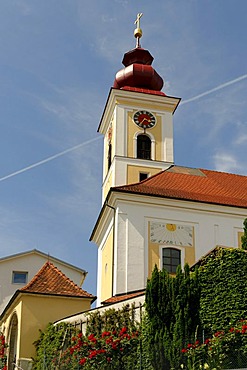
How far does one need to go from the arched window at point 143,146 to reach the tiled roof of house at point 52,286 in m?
15.2

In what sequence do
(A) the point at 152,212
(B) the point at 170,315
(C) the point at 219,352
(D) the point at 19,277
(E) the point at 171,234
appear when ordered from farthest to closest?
(D) the point at 19,277, (A) the point at 152,212, (E) the point at 171,234, (B) the point at 170,315, (C) the point at 219,352

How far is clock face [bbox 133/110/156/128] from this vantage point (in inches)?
1497

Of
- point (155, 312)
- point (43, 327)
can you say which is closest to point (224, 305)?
point (155, 312)

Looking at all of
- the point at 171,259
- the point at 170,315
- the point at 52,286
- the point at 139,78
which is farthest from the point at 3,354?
the point at 139,78

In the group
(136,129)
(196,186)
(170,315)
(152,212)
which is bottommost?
(170,315)

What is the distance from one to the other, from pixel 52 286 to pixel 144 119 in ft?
58.5

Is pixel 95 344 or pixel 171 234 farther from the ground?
pixel 171 234

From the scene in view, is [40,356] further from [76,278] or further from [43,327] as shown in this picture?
[76,278]

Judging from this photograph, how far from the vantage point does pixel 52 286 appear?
22234mm

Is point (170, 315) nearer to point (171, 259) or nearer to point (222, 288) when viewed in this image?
point (222, 288)

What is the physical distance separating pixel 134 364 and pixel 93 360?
4.11ft

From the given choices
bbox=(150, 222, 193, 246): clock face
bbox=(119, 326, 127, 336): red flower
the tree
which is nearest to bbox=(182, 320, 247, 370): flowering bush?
the tree

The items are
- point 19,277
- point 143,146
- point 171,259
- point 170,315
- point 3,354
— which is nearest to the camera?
point 170,315

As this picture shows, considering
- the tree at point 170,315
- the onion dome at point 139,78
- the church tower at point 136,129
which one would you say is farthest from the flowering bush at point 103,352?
the onion dome at point 139,78
